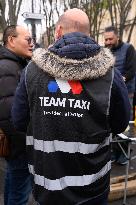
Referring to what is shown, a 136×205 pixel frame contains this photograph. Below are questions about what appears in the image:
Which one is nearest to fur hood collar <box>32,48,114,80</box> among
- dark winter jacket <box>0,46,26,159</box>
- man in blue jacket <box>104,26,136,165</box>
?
dark winter jacket <box>0,46,26,159</box>

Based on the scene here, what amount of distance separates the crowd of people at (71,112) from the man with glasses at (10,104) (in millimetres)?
563

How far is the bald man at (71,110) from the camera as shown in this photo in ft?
6.28

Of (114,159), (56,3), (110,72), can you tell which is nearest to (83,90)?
(110,72)

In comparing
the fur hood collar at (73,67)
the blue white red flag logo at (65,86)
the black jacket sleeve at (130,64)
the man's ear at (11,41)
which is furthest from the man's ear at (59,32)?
the black jacket sleeve at (130,64)

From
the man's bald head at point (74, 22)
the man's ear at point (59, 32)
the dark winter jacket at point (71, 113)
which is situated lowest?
the dark winter jacket at point (71, 113)

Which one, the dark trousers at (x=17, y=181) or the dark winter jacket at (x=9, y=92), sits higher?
the dark winter jacket at (x=9, y=92)

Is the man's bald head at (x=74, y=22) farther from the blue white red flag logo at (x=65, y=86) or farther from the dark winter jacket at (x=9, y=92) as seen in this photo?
the dark winter jacket at (x=9, y=92)

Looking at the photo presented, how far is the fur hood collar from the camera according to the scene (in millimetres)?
1895

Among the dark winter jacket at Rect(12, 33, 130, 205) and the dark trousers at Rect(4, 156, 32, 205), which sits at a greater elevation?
the dark winter jacket at Rect(12, 33, 130, 205)

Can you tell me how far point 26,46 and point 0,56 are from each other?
11.7 inches

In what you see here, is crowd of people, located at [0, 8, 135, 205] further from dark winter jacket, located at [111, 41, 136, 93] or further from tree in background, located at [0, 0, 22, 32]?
tree in background, located at [0, 0, 22, 32]

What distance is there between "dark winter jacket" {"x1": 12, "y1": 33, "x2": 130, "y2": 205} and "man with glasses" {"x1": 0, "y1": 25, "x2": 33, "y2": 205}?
602 mm

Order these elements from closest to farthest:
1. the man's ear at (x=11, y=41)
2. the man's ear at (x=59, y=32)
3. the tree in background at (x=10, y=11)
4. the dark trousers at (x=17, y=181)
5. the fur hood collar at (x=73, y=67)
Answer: the fur hood collar at (x=73, y=67), the man's ear at (x=59, y=32), the dark trousers at (x=17, y=181), the man's ear at (x=11, y=41), the tree in background at (x=10, y=11)

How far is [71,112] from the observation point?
6.30 feet
